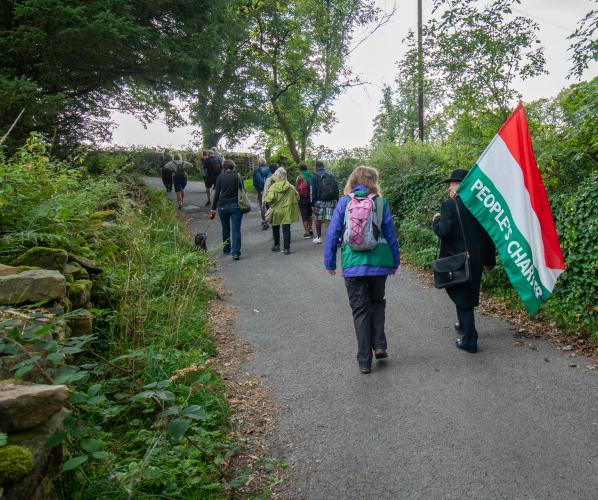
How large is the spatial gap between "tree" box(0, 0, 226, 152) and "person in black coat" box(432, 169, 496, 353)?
6.03m

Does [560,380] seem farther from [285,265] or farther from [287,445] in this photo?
[285,265]

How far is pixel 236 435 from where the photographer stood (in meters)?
4.16

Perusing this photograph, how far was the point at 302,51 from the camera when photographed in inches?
824

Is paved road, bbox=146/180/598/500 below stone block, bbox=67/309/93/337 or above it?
below

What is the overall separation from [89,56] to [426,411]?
946 cm

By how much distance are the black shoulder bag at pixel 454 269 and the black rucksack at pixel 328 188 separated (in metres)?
6.63

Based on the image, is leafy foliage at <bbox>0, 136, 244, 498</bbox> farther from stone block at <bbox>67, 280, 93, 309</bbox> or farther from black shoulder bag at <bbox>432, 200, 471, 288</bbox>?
black shoulder bag at <bbox>432, 200, 471, 288</bbox>

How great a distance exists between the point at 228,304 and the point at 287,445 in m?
4.32

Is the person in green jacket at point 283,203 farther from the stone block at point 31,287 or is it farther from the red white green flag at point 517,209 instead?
the stone block at point 31,287

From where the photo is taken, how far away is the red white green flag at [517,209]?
211 inches

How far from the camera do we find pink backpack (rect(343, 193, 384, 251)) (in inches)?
204

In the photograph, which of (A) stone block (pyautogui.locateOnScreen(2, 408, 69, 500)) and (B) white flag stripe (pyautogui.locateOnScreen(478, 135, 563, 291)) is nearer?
(A) stone block (pyautogui.locateOnScreen(2, 408, 69, 500))

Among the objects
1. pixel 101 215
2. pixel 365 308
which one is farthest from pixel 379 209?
pixel 101 215

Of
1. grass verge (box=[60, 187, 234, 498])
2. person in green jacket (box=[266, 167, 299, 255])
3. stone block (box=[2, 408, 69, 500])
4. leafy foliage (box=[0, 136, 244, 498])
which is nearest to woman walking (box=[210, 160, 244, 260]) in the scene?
person in green jacket (box=[266, 167, 299, 255])
